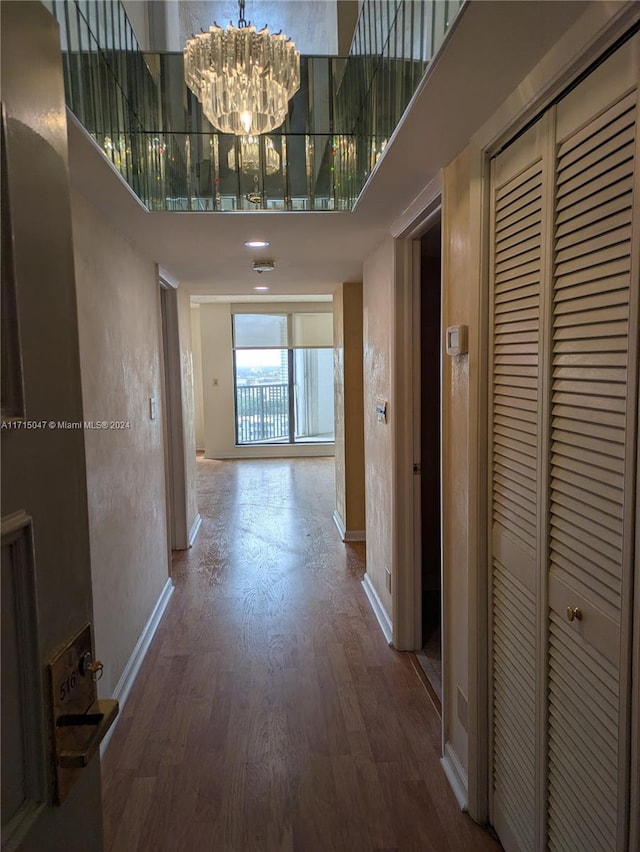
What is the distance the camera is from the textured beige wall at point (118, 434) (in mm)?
2115

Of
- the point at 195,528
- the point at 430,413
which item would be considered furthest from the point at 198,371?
the point at 430,413

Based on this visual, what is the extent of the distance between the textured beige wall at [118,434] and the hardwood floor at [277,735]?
1.01 feet

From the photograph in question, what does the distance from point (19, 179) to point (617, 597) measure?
118 cm

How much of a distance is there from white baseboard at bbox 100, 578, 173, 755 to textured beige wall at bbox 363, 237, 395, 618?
1322mm

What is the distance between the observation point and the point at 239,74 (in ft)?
6.24

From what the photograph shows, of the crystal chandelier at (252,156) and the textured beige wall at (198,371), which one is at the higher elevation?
the crystal chandelier at (252,156)

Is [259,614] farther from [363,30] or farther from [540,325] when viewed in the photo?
[363,30]

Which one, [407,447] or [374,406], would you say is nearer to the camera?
[407,447]

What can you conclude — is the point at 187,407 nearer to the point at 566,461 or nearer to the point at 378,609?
the point at 378,609

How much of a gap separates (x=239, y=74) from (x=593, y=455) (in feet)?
5.71

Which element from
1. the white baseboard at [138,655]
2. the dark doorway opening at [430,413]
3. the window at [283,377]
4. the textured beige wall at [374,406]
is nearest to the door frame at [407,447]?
the textured beige wall at [374,406]

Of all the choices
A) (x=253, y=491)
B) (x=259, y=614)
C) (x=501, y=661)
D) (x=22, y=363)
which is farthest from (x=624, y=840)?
(x=253, y=491)

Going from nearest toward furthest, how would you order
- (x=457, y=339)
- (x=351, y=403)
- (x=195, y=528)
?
(x=457, y=339)
(x=351, y=403)
(x=195, y=528)

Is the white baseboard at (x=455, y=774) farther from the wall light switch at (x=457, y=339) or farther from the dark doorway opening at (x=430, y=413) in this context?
the wall light switch at (x=457, y=339)
